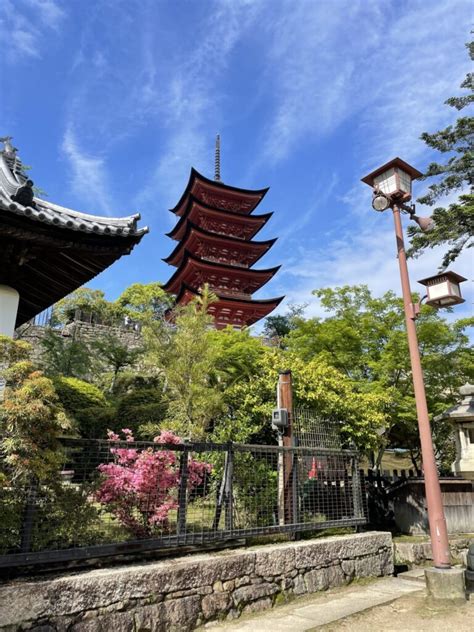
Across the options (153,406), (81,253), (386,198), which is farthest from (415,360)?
(153,406)

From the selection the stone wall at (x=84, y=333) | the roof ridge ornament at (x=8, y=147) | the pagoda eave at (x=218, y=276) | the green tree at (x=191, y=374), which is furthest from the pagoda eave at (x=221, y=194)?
the roof ridge ornament at (x=8, y=147)

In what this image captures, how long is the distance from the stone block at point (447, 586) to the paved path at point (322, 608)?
0.47 m

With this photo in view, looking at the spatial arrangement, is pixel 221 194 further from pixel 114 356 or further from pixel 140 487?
pixel 140 487

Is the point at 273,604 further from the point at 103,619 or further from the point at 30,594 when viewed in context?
the point at 30,594

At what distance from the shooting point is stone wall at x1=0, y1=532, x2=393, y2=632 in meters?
3.19

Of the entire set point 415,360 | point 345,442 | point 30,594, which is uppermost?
point 415,360

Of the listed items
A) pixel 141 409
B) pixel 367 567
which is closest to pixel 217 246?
pixel 141 409

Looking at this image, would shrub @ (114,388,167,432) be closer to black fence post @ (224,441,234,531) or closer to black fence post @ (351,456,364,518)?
black fence post @ (351,456,364,518)

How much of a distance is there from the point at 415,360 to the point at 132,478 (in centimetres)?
352

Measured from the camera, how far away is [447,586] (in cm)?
461

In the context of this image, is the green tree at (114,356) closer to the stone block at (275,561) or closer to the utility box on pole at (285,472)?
the utility box on pole at (285,472)

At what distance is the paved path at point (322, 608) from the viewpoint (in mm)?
4020

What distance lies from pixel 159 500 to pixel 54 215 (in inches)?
122

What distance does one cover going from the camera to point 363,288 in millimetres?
14047
